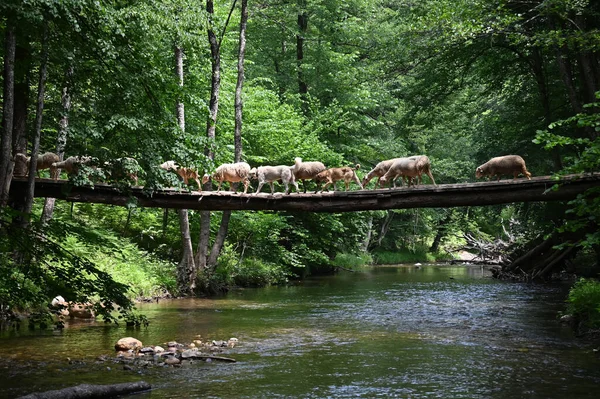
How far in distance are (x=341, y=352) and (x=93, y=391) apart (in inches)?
155

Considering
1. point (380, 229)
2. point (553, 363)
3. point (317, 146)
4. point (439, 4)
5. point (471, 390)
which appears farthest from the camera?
point (380, 229)

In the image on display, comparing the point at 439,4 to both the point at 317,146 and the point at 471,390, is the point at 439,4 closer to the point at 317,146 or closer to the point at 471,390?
the point at 317,146

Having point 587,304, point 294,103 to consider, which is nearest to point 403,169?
point 587,304

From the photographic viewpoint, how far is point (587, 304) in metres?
10.4

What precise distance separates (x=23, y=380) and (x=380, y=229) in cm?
3159

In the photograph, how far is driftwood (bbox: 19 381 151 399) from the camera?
18.1 feet

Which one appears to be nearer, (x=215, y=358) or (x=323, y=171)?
(x=215, y=358)

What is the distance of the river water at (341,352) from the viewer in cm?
686

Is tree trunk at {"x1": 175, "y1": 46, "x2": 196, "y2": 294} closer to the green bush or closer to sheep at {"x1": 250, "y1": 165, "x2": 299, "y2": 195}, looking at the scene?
sheep at {"x1": 250, "y1": 165, "x2": 299, "y2": 195}

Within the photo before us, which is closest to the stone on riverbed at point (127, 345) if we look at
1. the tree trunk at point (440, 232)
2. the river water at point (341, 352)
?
the river water at point (341, 352)

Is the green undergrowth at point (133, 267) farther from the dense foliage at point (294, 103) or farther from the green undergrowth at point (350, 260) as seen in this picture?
the green undergrowth at point (350, 260)

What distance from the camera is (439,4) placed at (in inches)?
620

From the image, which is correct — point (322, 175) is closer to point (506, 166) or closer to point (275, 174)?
point (275, 174)

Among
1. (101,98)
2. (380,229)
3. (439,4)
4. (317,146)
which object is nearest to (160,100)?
(101,98)
